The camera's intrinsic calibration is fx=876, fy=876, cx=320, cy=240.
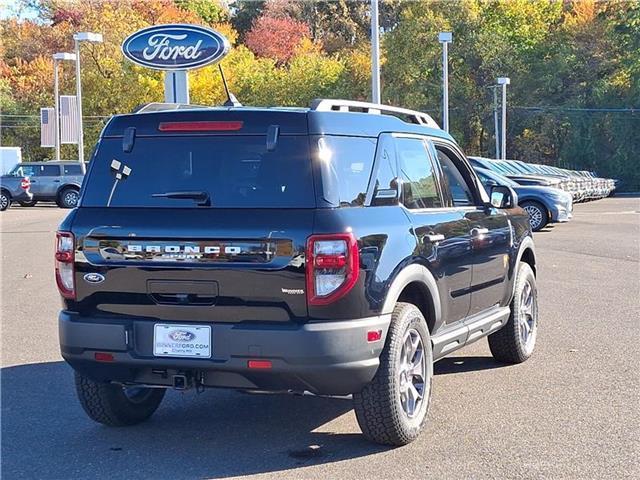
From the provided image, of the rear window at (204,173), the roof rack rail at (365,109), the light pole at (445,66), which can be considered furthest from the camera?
the light pole at (445,66)

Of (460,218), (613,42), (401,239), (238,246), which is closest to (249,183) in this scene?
(238,246)

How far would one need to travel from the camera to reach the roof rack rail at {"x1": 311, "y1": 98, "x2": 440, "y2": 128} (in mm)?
5172

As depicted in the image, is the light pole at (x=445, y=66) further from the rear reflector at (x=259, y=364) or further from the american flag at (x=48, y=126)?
the rear reflector at (x=259, y=364)

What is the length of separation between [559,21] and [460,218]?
180 ft

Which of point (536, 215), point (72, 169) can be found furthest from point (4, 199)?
point (536, 215)

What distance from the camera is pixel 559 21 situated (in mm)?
57031

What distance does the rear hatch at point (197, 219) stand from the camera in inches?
183

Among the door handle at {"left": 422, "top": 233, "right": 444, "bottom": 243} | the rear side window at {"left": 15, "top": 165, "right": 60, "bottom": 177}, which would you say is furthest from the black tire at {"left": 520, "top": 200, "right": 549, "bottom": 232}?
the rear side window at {"left": 15, "top": 165, "right": 60, "bottom": 177}

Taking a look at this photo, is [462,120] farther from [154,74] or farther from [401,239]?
[401,239]

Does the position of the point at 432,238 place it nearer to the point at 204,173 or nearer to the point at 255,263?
the point at 255,263

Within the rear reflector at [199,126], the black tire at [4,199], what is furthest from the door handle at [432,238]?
the black tire at [4,199]

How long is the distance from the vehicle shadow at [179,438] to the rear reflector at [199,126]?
6.20ft

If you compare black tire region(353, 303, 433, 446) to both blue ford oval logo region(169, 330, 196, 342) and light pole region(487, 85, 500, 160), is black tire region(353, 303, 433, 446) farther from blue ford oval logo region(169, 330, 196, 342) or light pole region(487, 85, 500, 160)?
light pole region(487, 85, 500, 160)

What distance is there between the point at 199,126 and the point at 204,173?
281 millimetres
